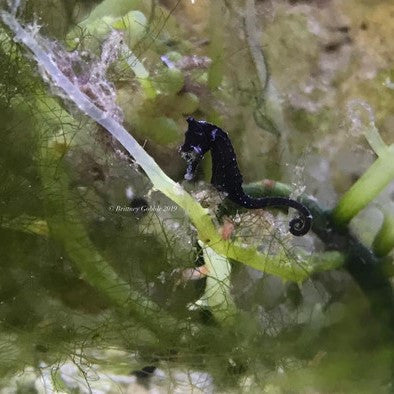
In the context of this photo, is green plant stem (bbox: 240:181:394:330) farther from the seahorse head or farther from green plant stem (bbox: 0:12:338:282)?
the seahorse head

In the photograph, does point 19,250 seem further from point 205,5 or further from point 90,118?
point 205,5

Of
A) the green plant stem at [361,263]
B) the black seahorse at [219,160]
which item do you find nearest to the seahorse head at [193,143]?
the black seahorse at [219,160]

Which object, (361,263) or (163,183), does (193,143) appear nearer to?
(163,183)

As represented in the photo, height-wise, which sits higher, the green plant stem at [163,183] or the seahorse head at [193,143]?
the seahorse head at [193,143]

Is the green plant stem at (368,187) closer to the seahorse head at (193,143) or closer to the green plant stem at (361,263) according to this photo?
the green plant stem at (361,263)

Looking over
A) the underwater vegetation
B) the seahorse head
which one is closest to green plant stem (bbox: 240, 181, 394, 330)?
the underwater vegetation

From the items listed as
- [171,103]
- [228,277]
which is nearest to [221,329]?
[228,277]

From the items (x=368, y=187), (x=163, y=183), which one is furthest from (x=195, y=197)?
(x=368, y=187)
